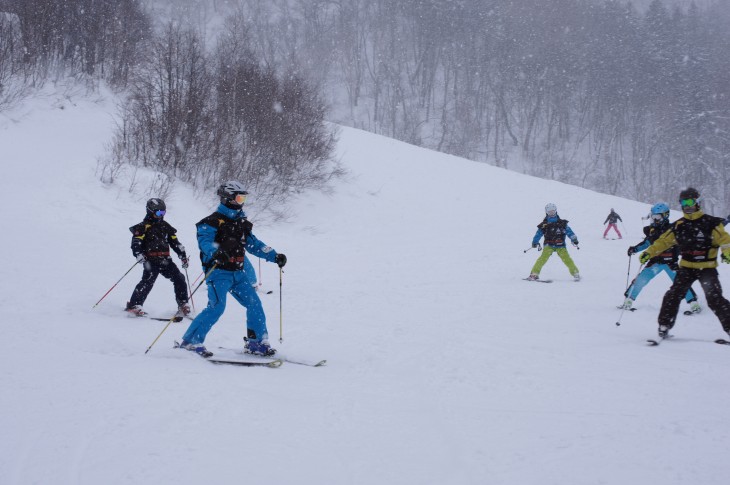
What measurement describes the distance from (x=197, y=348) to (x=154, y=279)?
8.98ft

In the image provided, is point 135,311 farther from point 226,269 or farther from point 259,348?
point 259,348

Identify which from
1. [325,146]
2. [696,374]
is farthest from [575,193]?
[696,374]

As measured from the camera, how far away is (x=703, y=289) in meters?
5.59

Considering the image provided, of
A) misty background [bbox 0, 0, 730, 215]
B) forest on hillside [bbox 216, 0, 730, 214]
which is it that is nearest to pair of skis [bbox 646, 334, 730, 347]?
misty background [bbox 0, 0, 730, 215]

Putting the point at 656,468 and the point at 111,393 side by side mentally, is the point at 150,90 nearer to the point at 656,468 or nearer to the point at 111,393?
the point at 111,393

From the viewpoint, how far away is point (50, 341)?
541 centimetres

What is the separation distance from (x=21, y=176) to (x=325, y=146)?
13.0m

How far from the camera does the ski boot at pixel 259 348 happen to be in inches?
203

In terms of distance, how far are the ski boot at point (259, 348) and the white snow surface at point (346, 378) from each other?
1.59 feet

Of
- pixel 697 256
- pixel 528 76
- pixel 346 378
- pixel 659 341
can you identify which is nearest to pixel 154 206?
pixel 346 378

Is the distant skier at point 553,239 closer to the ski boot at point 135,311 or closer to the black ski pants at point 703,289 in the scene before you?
the black ski pants at point 703,289

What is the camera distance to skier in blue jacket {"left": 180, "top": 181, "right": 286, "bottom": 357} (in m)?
5.07

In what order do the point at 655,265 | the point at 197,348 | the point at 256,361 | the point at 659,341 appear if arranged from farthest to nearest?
the point at 655,265 < the point at 659,341 < the point at 197,348 < the point at 256,361

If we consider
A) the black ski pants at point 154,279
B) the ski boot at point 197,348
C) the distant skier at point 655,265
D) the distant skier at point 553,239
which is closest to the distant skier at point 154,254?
the black ski pants at point 154,279
